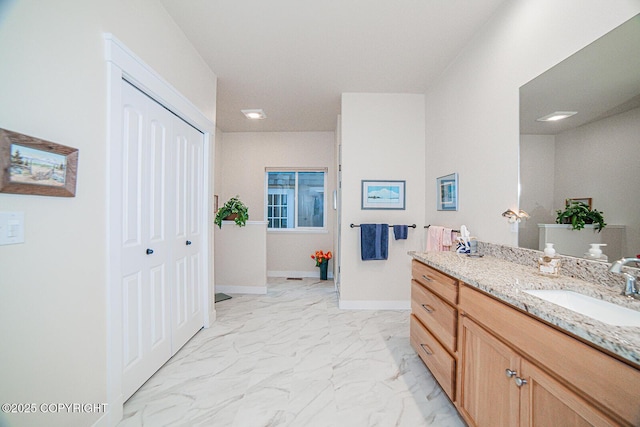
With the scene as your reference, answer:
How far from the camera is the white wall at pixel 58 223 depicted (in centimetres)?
104

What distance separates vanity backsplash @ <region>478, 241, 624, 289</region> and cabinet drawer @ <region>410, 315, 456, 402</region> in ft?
2.36

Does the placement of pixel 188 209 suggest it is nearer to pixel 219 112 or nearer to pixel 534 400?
pixel 219 112

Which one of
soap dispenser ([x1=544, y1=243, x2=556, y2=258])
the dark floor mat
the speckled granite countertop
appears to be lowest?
the dark floor mat

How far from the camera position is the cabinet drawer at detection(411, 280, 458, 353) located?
159 centimetres

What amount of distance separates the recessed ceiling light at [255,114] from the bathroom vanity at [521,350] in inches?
122

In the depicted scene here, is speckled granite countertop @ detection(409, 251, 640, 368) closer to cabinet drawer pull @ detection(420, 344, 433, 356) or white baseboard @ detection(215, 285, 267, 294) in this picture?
cabinet drawer pull @ detection(420, 344, 433, 356)

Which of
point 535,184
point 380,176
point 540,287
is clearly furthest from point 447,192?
point 540,287

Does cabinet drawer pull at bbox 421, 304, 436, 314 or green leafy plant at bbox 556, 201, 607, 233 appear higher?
green leafy plant at bbox 556, 201, 607, 233

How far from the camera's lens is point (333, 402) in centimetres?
177

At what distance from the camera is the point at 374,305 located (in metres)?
3.46

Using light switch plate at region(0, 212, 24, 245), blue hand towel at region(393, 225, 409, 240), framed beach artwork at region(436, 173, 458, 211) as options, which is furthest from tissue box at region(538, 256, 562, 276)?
light switch plate at region(0, 212, 24, 245)

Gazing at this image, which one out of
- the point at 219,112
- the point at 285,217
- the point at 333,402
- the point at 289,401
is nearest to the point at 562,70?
the point at 333,402

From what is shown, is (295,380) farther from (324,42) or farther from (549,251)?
(324,42)

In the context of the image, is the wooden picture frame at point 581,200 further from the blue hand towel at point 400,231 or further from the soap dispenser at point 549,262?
the blue hand towel at point 400,231
